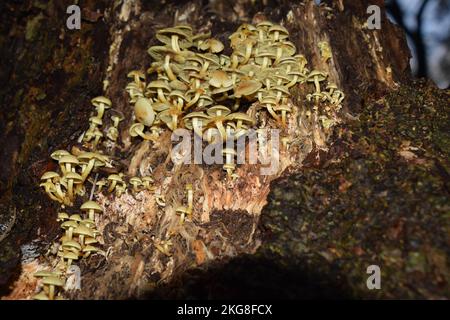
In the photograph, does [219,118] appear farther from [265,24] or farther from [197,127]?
[265,24]

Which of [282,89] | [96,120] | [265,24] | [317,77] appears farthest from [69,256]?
[265,24]

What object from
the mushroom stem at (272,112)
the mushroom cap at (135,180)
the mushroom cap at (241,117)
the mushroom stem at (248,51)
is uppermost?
the mushroom stem at (248,51)

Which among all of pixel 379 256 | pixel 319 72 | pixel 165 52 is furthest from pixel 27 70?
pixel 379 256

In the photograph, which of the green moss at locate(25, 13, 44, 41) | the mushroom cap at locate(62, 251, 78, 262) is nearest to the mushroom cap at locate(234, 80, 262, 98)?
the mushroom cap at locate(62, 251, 78, 262)

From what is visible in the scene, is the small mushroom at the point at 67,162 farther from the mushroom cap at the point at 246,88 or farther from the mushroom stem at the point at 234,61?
the mushroom stem at the point at 234,61

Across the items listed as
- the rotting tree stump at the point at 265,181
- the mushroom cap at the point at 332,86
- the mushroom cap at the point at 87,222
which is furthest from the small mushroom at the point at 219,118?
the mushroom cap at the point at 87,222
